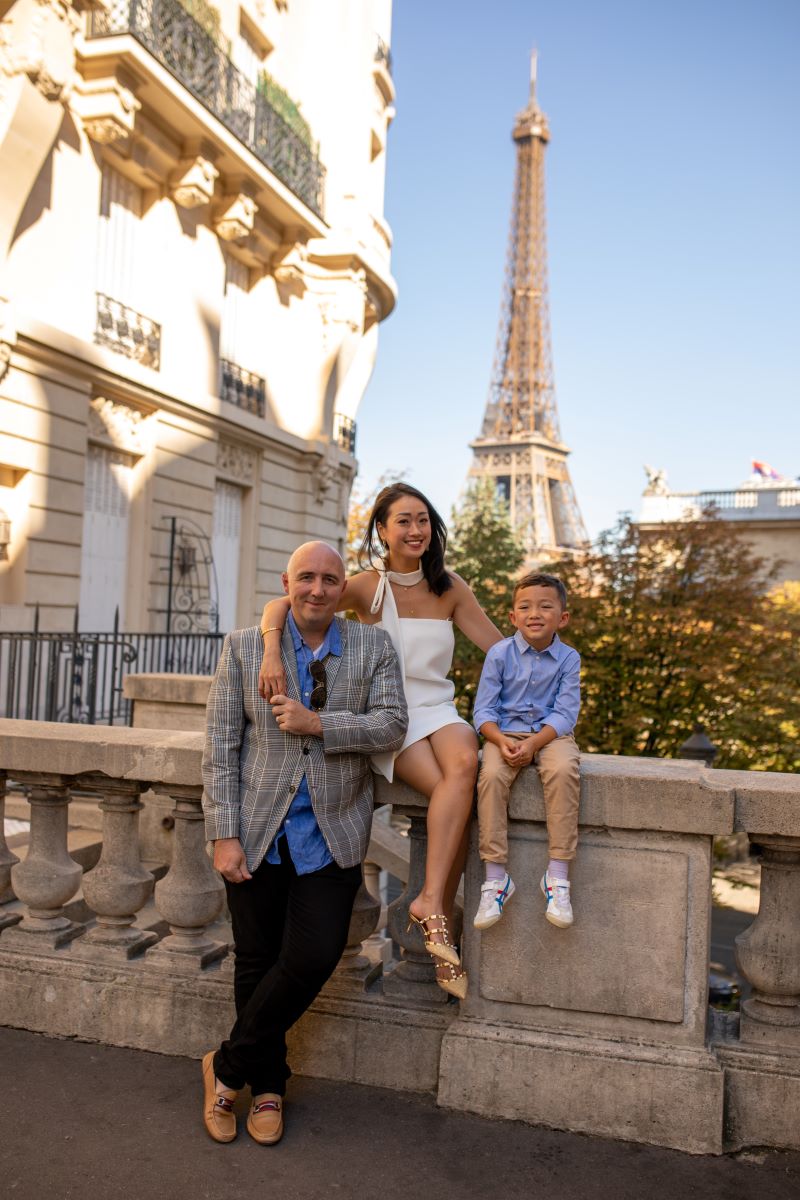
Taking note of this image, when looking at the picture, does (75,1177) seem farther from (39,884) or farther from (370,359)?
(370,359)

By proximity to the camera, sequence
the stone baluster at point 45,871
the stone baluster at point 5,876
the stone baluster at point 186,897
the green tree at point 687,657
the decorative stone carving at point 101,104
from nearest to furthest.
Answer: the stone baluster at point 186,897, the stone baluster at point 45,871, the stone baluster at point 5,876, the decorative stone carving at point 101,104, the green tree at point 687,657

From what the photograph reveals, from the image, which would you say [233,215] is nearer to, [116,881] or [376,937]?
[376,937]

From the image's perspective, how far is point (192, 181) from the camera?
15867mm

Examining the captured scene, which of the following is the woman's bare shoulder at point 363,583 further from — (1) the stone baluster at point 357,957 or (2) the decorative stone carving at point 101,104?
(2) the decorative stone carving at point 101,104

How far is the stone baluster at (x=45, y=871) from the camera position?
3973 mm

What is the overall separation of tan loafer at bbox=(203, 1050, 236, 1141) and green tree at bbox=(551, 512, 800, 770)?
41.2ft

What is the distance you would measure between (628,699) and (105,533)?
8.60 m

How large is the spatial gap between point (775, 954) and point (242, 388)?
662 inches

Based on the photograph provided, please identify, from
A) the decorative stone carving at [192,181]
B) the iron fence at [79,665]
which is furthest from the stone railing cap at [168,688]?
the decorative stone carving at [192,181]

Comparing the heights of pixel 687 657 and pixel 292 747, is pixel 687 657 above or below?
above

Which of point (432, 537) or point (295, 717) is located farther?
point (432, 537)

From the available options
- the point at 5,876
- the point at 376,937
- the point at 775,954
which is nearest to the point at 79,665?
the point at 376,937

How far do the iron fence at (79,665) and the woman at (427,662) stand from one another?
19.7ft

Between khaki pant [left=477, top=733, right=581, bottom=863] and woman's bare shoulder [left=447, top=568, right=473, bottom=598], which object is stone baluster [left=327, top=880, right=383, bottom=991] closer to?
khaki pant [left=477, top=733, right=581, bottom=863]
